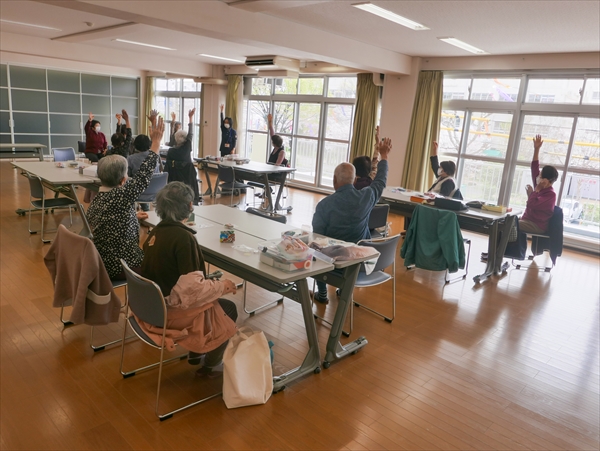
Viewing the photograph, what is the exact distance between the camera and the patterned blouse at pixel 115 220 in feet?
9.70

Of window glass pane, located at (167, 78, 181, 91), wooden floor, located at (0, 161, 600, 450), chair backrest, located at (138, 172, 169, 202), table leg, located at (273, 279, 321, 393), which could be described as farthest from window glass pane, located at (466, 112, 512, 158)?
window glass pane, located at (167, 78, 181, 91)

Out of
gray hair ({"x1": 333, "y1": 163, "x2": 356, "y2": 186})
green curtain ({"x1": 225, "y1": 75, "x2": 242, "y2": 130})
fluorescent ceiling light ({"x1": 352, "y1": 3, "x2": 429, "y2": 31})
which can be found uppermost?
fluorescent ceiling light ({"x1": 352, "y1": 3, "x2": 429, "y2": 31})

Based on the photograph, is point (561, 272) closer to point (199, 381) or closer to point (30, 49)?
point (199, 381)

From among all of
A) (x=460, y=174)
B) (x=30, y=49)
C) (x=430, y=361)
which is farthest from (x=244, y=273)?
(x=30, y=49)

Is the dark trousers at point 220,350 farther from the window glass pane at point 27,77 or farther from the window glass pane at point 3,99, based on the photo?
the window glass pane at point 27,77

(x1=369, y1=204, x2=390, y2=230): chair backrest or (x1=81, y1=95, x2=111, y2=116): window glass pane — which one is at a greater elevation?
(x1=81, y1=95, x2=111, y2=116): window glass pane

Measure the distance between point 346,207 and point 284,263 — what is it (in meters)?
1.13

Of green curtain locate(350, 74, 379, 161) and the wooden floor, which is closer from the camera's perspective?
the wooden floor

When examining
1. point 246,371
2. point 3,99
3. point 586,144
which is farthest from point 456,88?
point 3,99

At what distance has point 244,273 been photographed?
9.30 ft

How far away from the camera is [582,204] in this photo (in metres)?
6.98

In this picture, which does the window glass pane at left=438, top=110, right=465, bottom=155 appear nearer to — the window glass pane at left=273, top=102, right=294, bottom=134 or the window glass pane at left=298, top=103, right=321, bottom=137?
the window glass pane at left=298, top=103, right=321, bottom=137

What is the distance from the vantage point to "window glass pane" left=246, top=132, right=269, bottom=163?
11.9 meters

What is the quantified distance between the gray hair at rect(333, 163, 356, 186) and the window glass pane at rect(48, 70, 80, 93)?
12.2 metres
